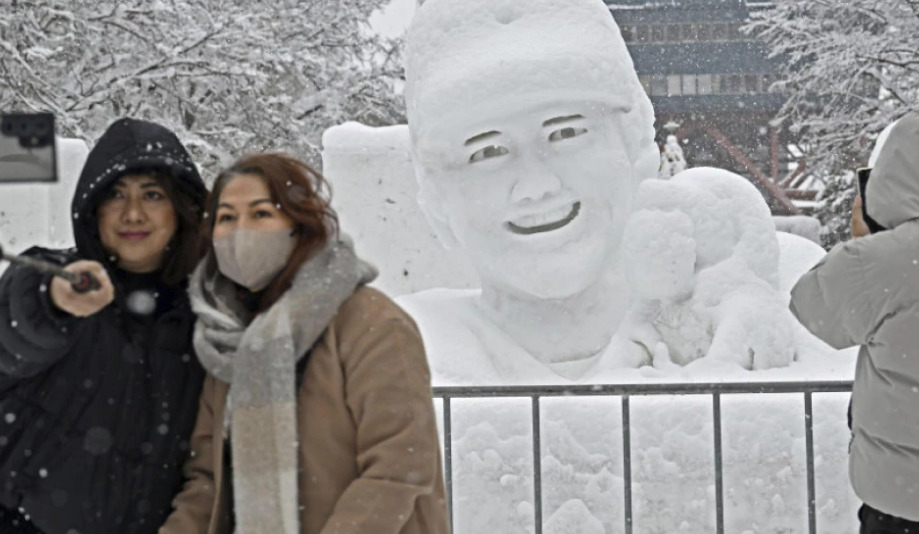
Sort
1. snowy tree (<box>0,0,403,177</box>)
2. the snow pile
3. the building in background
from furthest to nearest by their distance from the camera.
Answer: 1. the building in background
2. snowy tree (<box>0,0,403,177</box>)
3. the snow pile

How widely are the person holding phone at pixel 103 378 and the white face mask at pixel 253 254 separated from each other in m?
0.21

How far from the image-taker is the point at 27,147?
1820 mm

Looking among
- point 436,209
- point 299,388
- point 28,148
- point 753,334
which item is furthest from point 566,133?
point 28,148

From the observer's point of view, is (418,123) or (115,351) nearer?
(115,351)

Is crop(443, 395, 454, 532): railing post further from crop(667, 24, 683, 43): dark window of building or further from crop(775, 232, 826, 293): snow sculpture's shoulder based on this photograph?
crop(667, 24, 683, 43): dark window of building

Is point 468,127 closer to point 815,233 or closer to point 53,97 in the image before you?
point 815,233

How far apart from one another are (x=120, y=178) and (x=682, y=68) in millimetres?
22465

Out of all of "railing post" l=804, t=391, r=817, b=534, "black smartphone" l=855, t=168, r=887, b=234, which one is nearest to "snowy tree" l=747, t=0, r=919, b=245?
"railing post" l=804, t=391, r=817, b=534

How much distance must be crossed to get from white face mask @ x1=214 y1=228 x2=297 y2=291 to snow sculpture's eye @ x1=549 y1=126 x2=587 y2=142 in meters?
2.74

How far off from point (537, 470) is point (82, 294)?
2.35m

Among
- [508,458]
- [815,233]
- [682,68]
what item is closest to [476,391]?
[508,458]

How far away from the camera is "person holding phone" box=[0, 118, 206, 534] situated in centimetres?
233

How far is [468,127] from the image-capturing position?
499 cm

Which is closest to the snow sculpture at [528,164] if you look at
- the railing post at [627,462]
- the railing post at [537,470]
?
the railing post at [537,470]
